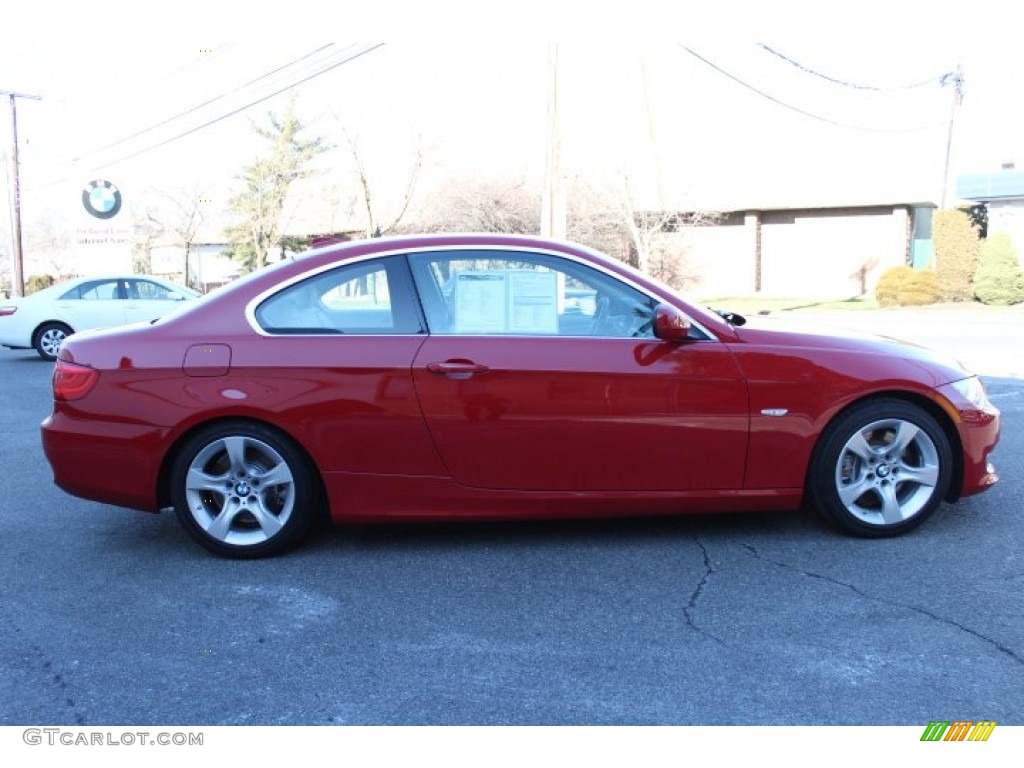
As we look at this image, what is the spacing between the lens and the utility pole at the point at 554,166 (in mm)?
15875

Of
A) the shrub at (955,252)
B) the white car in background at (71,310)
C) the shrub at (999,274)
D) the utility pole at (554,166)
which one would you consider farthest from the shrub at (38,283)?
the shrub at (999,274)

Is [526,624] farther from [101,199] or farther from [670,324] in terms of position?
[101,199]

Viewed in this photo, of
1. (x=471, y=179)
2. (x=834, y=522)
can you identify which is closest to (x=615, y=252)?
(x=471, y=179)

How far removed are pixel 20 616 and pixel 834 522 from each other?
12.5ft

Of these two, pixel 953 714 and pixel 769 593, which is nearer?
pixel 953 714

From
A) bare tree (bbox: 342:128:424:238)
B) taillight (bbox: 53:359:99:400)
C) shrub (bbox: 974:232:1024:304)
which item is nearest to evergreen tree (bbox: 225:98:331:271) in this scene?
bare tree (bbox: 342:128:424:238)

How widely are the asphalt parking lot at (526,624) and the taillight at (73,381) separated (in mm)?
844

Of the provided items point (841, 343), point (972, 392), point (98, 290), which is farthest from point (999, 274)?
point (841, 343)

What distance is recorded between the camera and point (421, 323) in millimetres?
4512

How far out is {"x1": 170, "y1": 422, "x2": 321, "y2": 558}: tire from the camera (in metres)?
4.48

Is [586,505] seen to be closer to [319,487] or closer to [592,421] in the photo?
[592,421]

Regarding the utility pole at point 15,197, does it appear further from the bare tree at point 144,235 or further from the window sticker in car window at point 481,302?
the window sticker in car window at point 481,302

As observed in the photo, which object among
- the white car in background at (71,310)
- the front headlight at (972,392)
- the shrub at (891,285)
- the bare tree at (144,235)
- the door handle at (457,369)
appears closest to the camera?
the door handle at (457,369)

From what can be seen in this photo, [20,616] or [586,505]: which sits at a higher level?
[586,505]
